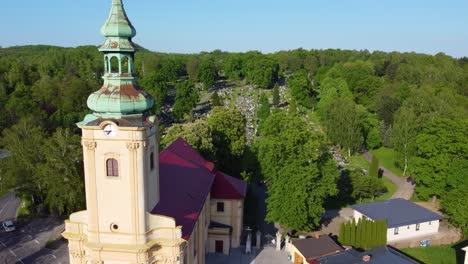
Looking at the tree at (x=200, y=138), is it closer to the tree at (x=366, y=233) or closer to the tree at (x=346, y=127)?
the tree at (x=366, y=233)

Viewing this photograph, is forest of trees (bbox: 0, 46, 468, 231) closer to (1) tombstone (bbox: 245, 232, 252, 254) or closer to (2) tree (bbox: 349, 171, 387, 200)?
(1) tombstone (bbox: 245, 232, 252, 254)

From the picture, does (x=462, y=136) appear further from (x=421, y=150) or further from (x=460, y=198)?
(x=460, y=198)

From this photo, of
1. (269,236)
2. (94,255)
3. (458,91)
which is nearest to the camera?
(94,255)

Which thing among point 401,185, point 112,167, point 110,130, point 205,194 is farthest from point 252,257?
point 401,185

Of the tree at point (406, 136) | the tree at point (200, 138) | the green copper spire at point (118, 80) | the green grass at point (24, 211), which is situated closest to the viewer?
the green copper spire at point (118, 80)

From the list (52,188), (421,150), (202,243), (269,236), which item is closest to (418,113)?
(421,150)

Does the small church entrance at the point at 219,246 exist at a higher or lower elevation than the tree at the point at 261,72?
lower

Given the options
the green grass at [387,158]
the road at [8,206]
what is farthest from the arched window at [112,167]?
the green grass at [387,158]
